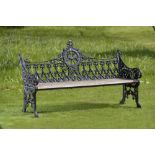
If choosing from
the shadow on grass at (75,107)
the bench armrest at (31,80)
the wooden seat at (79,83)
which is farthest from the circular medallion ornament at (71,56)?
the bench armrest at (31,80)

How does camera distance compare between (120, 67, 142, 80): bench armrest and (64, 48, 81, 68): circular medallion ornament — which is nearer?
(120, 67, 142, 80): bench armrest

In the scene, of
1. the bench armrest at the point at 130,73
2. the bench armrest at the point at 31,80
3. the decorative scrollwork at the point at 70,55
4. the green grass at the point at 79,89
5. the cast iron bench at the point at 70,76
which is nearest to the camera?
the bench armrest at the point at 31,80

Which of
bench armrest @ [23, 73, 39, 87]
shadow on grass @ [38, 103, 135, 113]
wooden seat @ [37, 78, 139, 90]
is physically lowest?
shadow on grass @ [38, 103, 135, 113]

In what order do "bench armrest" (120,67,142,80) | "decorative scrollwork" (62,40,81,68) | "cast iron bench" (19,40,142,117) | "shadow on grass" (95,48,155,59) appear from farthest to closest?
"shadow on grass" (95,48,155,59)
"decorative scrollwork" (62,40,81,68)
"bench armrest" (120,67,142,80)
"cast iron bench" (19,40,142,117)

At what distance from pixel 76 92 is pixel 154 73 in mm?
3186

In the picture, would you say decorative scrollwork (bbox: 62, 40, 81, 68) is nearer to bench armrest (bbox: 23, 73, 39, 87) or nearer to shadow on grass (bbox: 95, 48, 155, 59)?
bench armrest (bbox: 23, 73, 39, 87)

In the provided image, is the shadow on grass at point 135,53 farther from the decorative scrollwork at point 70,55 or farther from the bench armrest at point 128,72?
the decorative scrollwork at point 70,55

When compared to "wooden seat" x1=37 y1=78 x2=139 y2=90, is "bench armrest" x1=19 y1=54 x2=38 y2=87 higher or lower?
higher

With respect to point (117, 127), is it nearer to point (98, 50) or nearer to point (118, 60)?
point (118, 60)

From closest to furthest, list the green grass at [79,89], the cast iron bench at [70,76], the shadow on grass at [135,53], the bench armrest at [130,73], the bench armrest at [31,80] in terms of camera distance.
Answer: the bench armrest at [31,80]
the green grass at [79,89]
the cast iron bench at [70,76]
the bench armrest at [130,73]
the shadow on grass at [135,53]

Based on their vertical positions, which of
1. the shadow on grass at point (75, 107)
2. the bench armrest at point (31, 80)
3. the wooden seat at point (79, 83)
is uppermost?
the bench armrest at point (31, 80)

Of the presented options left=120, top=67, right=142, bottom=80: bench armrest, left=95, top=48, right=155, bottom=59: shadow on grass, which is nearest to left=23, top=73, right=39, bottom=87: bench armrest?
left=120, top=67, right=142, bottom=80: bench armrest

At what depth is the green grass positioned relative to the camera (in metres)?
10.9

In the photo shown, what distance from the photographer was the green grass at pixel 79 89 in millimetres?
10906
